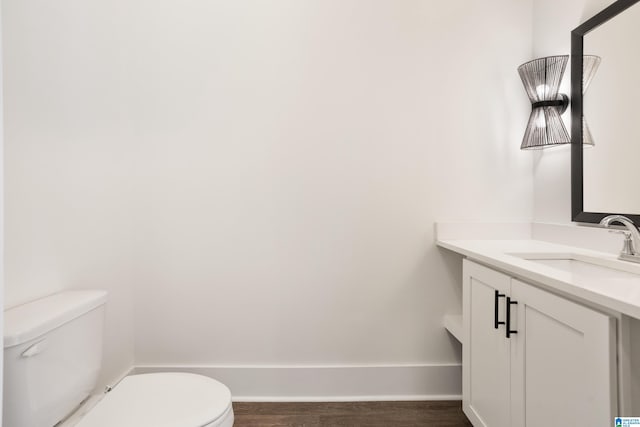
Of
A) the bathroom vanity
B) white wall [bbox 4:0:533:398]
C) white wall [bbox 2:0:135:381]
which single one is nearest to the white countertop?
the bathroom vanity

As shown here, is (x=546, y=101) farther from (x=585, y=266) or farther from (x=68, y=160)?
(x=68, y=160)

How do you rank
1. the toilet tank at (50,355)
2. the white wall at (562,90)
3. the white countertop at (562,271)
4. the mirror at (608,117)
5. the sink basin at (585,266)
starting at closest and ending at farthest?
the white countertop at (562,271) < the toilet tank at (50,355) < the sink basin at (585,266) < the mirror at (608,117) < the white wall at (562,90)

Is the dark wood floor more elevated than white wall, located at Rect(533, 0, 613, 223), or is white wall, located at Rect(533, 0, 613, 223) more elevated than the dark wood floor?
white wall, located at Rect(533, 0, 613, 223)

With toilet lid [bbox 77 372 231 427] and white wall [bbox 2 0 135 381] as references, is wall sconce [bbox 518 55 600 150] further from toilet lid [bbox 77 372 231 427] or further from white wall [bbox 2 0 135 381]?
white wall [bbox 2 0 135 381]

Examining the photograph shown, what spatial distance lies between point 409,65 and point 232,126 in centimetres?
99

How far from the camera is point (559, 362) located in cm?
95

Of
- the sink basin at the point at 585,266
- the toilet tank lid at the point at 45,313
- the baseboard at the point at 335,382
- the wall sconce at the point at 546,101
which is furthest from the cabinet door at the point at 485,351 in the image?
the toilet tank lid at the point at 45,313

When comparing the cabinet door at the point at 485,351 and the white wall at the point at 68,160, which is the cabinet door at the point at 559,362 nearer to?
the cabinet door at the point at 485,351

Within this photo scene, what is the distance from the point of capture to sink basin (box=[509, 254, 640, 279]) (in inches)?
45.6

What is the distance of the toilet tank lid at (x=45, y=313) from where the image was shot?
0.96 metres

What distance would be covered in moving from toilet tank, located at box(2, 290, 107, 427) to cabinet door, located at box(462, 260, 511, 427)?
58.2 inches

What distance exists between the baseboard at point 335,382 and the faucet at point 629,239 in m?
1.02

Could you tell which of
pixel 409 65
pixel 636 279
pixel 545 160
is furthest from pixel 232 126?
pixel 636 279

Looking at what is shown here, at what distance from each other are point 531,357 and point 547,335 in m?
0.12
